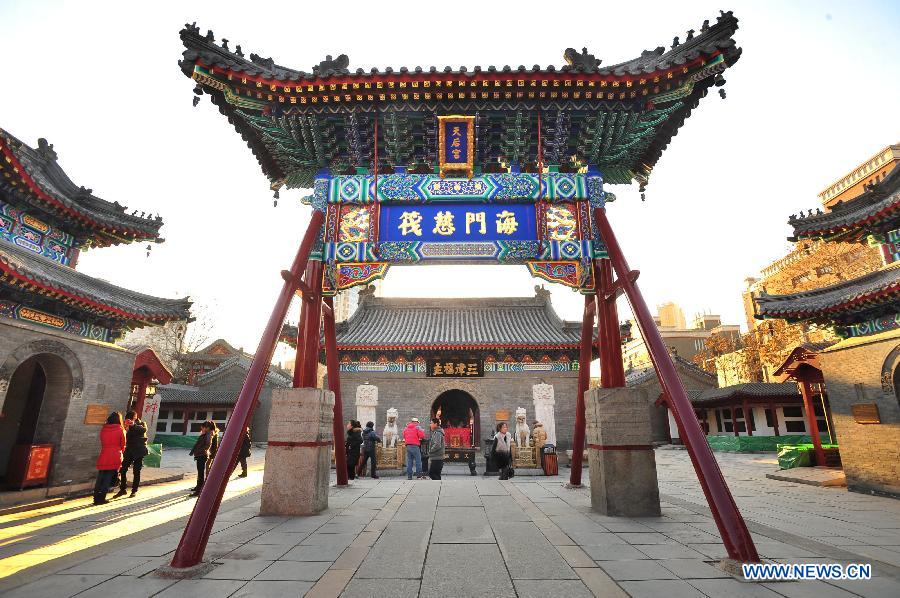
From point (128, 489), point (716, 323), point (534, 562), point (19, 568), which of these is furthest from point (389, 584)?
point (716, 323)

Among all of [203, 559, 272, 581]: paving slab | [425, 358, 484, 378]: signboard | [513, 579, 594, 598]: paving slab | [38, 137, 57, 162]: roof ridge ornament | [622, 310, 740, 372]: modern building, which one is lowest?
[203, 559, 272, 581]: paving slab

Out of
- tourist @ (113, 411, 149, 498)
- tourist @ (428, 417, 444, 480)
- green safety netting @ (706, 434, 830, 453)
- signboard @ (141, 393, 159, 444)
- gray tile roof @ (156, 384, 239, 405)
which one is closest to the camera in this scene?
tourist @ (113, 411, 149, 498)

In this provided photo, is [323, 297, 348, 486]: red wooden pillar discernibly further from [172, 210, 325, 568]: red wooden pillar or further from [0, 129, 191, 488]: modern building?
[0, 129, 191, 488]: modern building

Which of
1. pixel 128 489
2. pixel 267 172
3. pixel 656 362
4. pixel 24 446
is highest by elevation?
pixel 267 172

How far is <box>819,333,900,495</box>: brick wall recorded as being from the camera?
27.4ft

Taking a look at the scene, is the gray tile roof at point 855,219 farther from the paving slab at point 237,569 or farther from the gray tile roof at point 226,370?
the gray tile roof at point 226,370

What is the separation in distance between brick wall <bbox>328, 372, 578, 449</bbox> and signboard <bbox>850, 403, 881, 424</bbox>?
10856 mm

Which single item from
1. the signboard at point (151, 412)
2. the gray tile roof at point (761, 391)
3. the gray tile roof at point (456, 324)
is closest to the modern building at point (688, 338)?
the gray tile roof at point (761, 391)

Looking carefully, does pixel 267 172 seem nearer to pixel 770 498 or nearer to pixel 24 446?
pixel 24 446

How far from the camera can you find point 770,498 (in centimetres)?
834

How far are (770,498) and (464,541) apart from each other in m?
7.31

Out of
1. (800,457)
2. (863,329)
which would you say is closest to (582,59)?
(863,329)

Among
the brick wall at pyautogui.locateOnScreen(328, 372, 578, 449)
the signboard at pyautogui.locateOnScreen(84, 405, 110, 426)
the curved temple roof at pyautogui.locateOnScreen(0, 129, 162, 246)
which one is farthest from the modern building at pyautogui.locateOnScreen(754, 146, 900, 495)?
the signboard at pyautogui.locateOnScreen(84, 405, 110, 426)

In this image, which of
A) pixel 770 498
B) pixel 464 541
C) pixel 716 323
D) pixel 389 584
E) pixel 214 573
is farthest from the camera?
pixel 716 323
